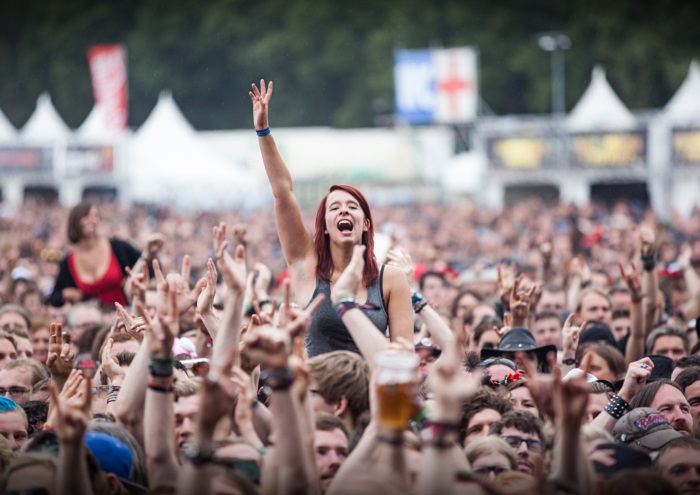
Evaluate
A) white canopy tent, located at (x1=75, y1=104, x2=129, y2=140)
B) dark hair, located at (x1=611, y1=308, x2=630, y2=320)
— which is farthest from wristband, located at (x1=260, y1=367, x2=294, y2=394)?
white canopy tent, located at (x1=75, y1=104, x2=129, y2=140)

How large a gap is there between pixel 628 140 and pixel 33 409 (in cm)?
2529

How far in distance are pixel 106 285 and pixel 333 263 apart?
3.99m

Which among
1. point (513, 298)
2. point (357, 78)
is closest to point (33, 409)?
point (513, 298)

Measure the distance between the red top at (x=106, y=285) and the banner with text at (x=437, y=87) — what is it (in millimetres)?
33137

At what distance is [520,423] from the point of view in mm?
4781

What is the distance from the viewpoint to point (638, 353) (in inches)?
288

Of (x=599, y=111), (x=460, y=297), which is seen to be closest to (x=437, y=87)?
(x=599, y=111)

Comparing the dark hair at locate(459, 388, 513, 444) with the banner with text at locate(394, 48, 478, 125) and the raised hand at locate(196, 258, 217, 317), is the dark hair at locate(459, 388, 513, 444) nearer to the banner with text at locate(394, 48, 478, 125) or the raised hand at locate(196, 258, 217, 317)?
the raised hand at locate(196, 258, 217, 317)

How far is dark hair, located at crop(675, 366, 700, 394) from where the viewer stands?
5.98m

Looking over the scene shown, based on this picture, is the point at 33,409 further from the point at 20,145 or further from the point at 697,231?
the point at 20,145

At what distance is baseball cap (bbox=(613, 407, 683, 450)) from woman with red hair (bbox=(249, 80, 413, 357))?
1029mm

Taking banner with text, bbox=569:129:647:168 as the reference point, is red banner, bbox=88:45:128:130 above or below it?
above

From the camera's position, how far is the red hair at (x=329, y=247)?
5074mm

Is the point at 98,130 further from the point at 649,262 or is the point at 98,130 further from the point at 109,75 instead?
the point at 649,262
